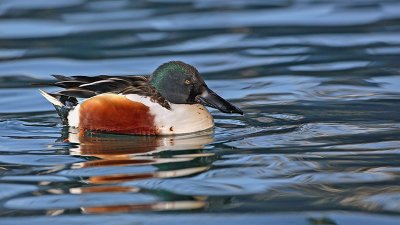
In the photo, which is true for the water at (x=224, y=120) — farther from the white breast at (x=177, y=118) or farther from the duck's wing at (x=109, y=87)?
the duck's wing at (x=109, y=87)

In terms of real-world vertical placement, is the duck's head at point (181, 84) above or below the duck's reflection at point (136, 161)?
above

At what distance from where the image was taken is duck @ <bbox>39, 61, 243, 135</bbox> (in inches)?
317

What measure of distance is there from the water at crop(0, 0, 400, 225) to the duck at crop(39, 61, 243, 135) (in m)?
0.12

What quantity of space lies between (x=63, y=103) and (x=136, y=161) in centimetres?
143

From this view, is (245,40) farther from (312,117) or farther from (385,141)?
(385,141)

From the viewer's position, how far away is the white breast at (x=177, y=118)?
805 cm

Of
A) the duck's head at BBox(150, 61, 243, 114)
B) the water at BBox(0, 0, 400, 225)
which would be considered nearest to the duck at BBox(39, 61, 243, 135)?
the duck's head at BBox(150, 61, 243, 114)

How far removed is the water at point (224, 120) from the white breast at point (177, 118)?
0.12 metres

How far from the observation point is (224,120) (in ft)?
28.4

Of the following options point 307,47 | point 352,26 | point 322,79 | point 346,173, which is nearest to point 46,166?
point 346,173

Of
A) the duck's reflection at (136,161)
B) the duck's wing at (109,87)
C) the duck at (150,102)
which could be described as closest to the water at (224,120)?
the duck's reflection at (136,161)

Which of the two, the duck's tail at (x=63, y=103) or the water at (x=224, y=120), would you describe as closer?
the water at (x=224, y=120)

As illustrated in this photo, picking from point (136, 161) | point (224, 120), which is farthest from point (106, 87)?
point (136, 161)

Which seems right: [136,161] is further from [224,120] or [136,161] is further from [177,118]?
[224,120]
